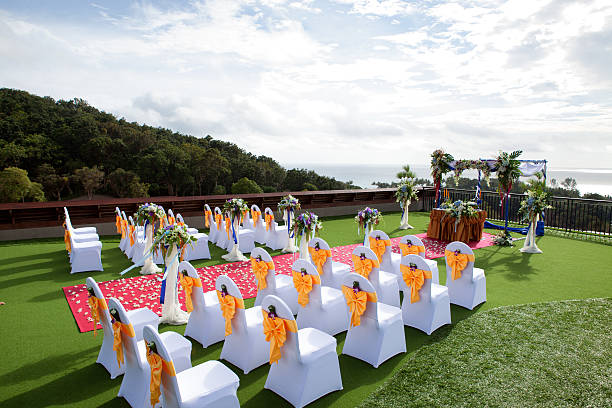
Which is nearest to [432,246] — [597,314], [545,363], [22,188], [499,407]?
[597,314]

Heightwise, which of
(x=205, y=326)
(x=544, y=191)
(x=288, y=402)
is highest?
(x=544, y=191)

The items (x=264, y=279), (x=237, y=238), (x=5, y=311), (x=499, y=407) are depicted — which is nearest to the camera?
(x=499, y=407)

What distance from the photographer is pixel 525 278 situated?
684 cm

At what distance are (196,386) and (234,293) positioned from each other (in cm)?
99

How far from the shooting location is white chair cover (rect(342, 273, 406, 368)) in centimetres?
377

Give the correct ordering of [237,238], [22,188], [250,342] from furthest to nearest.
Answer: [22,188], [237,238], [250,342]

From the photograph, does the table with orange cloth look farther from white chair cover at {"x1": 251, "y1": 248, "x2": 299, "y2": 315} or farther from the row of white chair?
the row of white chair

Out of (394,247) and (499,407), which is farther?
(394,247)

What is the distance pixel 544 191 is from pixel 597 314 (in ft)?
16.0

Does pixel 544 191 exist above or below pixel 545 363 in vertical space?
above

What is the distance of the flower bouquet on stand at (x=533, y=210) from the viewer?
8781mm

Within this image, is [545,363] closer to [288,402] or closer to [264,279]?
[288,402]

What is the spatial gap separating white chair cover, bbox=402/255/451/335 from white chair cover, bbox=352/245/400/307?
1.39 ft

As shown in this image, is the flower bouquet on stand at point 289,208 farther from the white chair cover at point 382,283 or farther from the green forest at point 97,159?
the green forest at point 97,159
